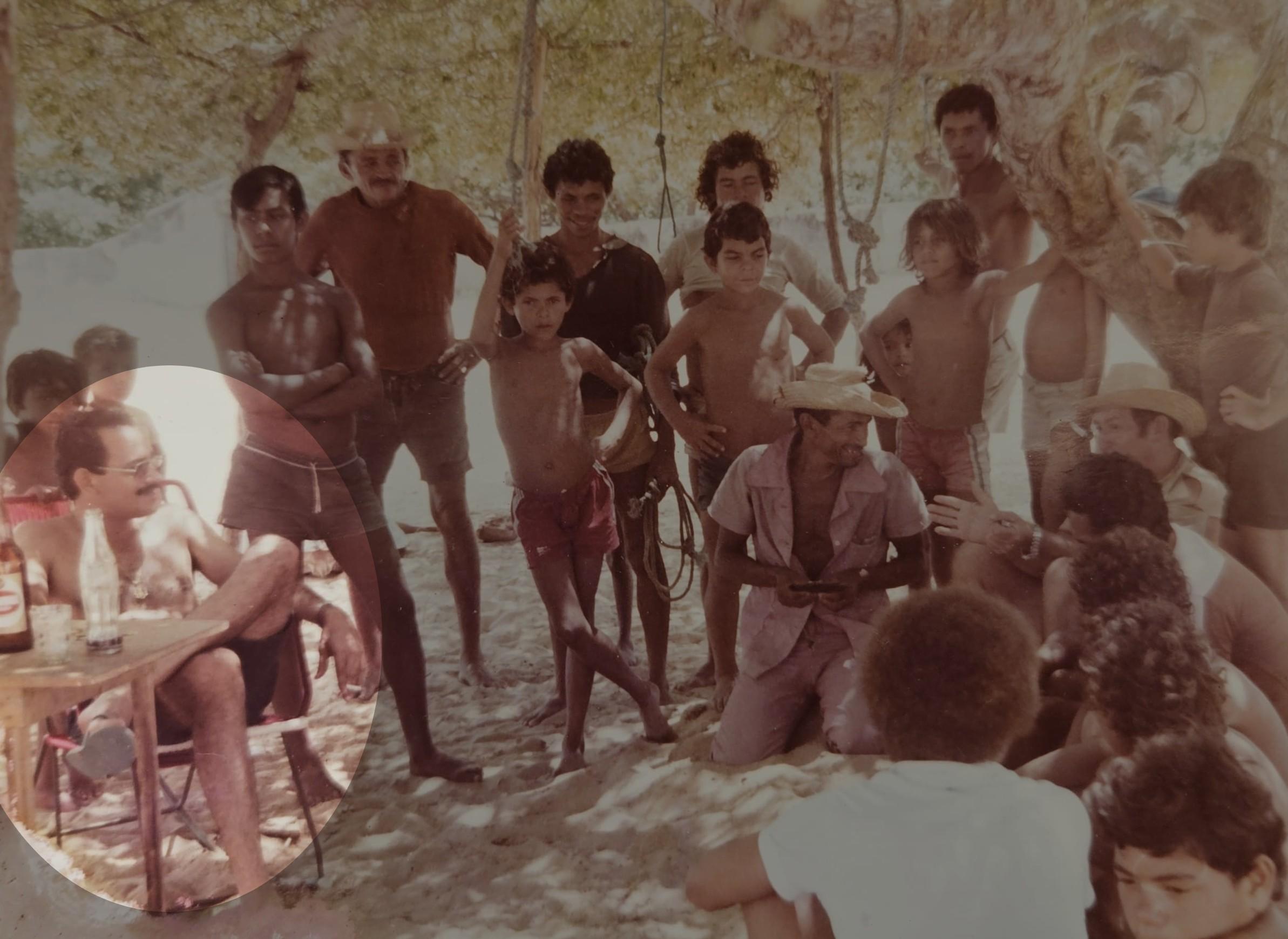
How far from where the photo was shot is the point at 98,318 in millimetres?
3146

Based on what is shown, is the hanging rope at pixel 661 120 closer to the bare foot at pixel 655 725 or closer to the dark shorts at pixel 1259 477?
the bare foot at pixel 655 725

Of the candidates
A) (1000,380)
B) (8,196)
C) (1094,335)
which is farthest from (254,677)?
(1094,335)

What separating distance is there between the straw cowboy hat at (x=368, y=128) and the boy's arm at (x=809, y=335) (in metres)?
1.32

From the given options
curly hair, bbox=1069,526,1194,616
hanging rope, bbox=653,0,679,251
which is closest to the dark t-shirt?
hanging rope, bbox=653,0,679,251

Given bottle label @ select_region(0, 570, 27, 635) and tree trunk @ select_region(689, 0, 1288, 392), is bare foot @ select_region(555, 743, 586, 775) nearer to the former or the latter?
bottle label @ select_region(0, 570, 27, 635)

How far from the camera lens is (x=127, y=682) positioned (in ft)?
10.1

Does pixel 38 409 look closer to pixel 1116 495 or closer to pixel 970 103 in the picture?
pixel 970 103

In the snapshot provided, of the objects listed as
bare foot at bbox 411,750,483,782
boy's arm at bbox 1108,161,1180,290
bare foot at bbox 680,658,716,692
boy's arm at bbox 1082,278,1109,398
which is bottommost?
→ bare foot at bbox 411,750,483,782

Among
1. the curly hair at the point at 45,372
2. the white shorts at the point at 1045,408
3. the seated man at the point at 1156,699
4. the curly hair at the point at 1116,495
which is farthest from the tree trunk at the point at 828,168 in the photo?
the curly hair at the point at 45,372

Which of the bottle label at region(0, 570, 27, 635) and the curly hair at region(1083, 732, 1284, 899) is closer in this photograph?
the curly hair at region(1083, 732, 1284, 899)

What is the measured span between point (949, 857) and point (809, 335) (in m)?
1.60

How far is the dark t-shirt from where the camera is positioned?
3.18 metres

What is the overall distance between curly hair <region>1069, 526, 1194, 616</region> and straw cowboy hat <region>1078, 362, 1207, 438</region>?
0.37m

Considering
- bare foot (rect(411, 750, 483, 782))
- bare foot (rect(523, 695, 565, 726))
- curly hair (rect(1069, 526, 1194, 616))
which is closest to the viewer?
curly hair (rect(1069, 526, 1194, 616))
